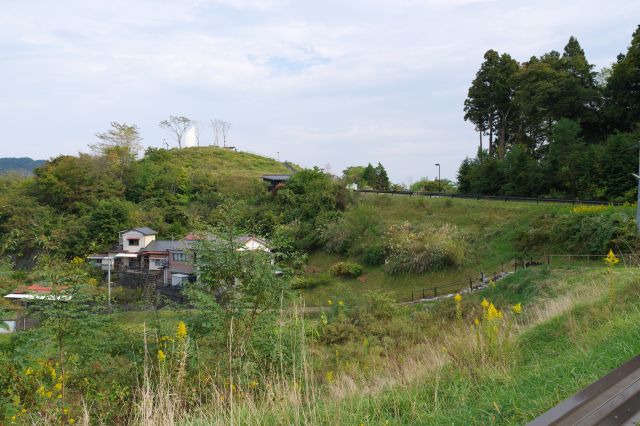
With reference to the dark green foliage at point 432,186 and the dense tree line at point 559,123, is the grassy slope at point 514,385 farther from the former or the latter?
the dark green foliage at point 432,186

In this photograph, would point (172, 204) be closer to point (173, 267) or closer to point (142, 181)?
point (142, 181)

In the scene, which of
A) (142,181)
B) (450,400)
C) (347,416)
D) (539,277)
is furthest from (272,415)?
(142,181)

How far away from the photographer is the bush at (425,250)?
74.3 ft

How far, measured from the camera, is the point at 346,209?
107 feet

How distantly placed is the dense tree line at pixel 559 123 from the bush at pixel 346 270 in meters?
10.3

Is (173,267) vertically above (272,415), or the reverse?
(272,415)

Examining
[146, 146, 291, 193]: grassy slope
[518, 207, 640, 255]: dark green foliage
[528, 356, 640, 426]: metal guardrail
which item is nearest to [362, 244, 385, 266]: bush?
[518, 207, 640, 255]: dark green foliage

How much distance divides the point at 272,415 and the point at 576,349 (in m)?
3.16

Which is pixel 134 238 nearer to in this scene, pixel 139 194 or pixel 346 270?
pixel 139 194

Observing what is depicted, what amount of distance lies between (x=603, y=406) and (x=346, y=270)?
890 inches

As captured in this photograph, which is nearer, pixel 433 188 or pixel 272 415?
pixel 272 415

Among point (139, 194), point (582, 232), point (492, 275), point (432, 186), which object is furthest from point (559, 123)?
point (139, 194)

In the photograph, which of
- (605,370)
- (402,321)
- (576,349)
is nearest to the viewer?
(605,370)

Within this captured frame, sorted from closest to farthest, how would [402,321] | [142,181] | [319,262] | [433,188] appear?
1. [402,321]
2. [319,262]
3. [433,188]
4. [142,181]
